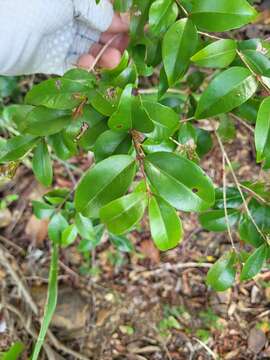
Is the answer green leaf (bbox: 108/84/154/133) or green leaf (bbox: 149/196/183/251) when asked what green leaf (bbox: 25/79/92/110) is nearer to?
green leaf (bbox: 108/84/154/133)

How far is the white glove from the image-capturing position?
0.95 m

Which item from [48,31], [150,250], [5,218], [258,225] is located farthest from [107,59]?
[5,218]

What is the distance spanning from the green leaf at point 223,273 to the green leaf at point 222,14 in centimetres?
43

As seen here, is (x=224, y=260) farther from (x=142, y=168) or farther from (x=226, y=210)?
(x=142, y=168)

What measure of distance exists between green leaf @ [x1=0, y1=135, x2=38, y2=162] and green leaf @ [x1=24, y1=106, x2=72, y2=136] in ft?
0.28

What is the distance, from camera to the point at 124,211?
0.68 meters

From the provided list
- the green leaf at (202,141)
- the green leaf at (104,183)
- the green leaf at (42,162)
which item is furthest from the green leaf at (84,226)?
the green leaf at (104,183)

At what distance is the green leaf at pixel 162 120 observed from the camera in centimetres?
74

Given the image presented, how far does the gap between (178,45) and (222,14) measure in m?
0.08

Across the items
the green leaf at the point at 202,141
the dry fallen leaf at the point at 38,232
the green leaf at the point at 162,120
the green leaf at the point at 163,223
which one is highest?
the green leaf at the point at 162,120

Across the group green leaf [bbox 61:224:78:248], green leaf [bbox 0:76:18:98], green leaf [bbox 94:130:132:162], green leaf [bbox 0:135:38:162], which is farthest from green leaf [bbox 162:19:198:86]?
green leaf [bbox 0:76:18:98]

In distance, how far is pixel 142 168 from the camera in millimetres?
694

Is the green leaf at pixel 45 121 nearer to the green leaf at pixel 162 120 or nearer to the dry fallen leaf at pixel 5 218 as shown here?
the green leaf at pixel 162 120

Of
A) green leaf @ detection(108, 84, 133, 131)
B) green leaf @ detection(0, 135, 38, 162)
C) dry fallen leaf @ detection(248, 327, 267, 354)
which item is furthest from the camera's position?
dry fallen leaf @ detection(248, 327, 267, 354)
